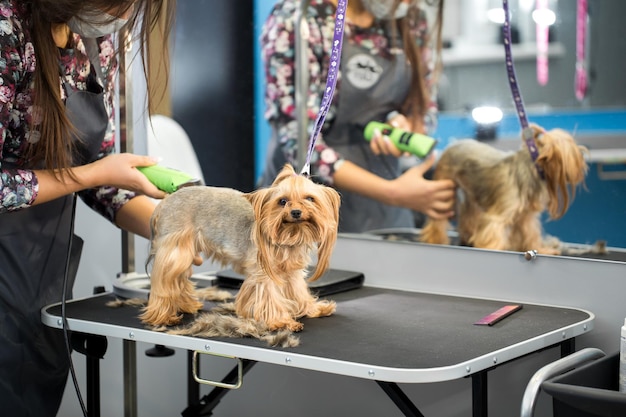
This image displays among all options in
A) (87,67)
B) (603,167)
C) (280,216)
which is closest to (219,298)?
(280,216)

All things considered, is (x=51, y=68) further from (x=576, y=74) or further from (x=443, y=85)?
(x=576, y=74)

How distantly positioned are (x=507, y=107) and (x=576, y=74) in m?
0.18

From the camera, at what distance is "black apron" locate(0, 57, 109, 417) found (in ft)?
5.99

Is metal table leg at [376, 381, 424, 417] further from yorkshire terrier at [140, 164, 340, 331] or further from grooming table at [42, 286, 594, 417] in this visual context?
yorkshire terrier at [140, 164, 340, 331]

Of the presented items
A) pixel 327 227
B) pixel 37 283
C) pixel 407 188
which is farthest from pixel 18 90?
pixel 407 188

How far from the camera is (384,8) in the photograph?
2.22 metres

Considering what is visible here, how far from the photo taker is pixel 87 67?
6.19 ft

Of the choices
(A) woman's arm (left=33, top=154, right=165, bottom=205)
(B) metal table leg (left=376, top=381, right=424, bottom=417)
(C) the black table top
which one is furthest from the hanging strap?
(A) woman's arm (left=33, top=154, right=165, bottom=205)

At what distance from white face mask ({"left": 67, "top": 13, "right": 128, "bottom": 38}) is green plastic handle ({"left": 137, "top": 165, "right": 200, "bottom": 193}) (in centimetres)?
28

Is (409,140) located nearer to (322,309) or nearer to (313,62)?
(313,62)

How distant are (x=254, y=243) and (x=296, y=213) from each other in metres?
0.16

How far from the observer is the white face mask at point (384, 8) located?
2.21 meters

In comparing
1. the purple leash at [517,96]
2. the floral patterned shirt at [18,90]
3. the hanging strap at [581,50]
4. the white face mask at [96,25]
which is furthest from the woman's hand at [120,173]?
the hanging strap at [581,50]

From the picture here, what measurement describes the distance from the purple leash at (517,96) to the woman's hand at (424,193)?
241 mm
